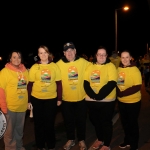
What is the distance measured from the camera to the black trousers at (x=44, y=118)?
526 cm

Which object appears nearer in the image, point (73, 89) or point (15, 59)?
point (15, 59)

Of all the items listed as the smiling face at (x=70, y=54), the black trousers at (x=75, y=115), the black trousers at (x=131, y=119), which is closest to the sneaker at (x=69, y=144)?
the black trousers at (x=75, y=115)

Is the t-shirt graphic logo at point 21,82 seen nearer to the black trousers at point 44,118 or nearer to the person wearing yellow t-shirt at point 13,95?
the person wearing yellow t-shirt at point 13,95

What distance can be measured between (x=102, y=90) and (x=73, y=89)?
60cm

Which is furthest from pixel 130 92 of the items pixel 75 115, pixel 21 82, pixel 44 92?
pixel 21 82

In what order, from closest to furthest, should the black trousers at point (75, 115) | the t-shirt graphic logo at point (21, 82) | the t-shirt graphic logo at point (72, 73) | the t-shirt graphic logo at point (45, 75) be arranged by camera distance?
1. the t-shirt graphic logo at point (21, 82)
2. the t-shirt graphic logo at point (45, 75)
3. the t-shirt graphic logo at point (72, 73)
4. the black trousers at point (75, 115)

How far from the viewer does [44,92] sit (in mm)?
5207

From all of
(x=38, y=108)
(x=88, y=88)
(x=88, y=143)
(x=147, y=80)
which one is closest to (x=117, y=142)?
(x=88, y=143)

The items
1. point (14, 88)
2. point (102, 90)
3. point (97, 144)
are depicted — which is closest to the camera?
point (14, 88)

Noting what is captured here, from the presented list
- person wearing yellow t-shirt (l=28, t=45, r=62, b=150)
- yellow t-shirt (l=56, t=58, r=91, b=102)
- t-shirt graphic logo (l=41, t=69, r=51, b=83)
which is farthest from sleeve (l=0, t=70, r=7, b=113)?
yellow t-shirt (l=56, t=58, r=91, b=102)

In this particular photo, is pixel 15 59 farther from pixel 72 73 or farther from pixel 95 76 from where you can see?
pixel 95 76

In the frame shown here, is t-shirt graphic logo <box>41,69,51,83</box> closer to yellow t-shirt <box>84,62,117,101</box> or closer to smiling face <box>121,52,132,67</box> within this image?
yellow t-shirt <box>84,62,117,101</box>

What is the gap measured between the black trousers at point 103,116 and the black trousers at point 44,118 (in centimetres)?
72

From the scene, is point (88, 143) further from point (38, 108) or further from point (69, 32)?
point (69, 32)
